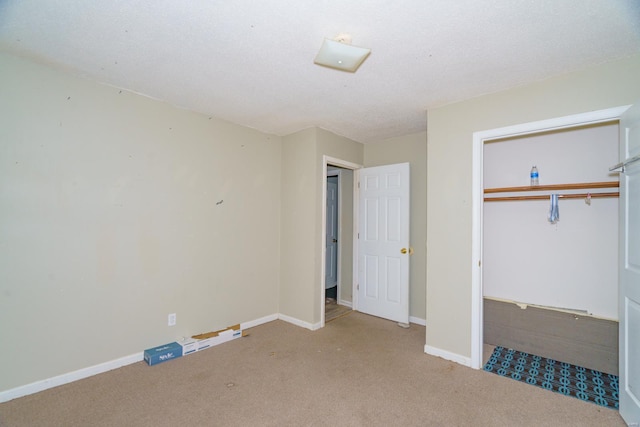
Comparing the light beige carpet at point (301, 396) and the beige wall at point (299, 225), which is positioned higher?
the beige wall at point (299, 225)

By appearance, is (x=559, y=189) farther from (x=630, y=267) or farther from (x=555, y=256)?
(x=630, y=267)

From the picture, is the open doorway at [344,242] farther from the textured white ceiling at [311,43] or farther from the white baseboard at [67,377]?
the white baseboard at [67,377]

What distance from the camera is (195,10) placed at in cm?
165

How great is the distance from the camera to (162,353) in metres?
2.75

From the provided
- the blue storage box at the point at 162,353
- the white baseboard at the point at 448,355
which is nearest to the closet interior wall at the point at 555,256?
the white baseboard at the point at 448,355

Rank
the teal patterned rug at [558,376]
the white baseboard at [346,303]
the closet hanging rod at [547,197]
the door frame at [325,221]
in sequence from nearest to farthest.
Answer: the teal patterned rug at [558,376]
the closet hanging rod at [547,197]
the door frame at [325,221]
the white baseboard at [346,303]

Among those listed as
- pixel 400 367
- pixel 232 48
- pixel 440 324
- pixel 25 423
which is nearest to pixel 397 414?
pixel 400 367

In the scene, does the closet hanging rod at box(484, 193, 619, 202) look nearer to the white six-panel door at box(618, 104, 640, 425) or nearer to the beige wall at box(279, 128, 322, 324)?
the white six-panel door at box(618, 104, 640, 425)

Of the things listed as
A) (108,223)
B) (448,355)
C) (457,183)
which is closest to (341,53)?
(457,183)

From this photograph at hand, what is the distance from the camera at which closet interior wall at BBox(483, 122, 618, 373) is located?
268cm

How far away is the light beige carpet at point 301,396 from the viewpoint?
1.98 metres

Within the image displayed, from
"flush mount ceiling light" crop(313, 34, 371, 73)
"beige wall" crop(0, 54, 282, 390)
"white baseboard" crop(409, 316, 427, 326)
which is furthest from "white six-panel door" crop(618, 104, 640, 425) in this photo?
"beige wall" crop(0, 54, 282, 390)

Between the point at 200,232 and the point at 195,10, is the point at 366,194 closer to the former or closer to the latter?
the point at 200,232

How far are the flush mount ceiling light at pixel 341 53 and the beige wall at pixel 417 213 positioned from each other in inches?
84.4
